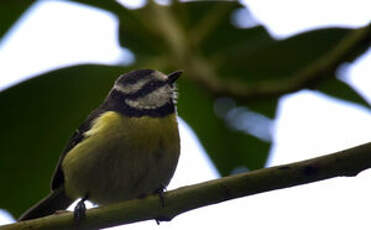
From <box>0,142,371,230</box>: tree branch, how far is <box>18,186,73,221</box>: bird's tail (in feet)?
5.01

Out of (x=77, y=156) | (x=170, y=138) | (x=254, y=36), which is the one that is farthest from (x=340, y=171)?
(x=254, y=36)

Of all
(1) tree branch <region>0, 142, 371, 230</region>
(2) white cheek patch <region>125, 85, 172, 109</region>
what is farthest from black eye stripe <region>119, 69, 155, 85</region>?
(1) tree branch <region>0, 142, 371, 230</region>

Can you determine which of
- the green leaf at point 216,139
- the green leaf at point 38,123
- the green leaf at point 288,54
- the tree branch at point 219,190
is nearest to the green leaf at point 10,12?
the green leaf at point 38,123

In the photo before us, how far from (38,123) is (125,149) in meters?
0.62

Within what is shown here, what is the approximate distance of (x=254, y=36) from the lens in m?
4.87

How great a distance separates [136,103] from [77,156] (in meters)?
0.58

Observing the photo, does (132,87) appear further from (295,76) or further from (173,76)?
(295,76)

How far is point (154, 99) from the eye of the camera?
15.0 ft

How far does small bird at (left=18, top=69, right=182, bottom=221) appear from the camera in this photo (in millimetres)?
4094

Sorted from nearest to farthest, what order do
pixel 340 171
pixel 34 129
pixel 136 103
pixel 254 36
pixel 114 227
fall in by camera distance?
pixel 340 171 → pixel 114 227 → pixel 34 129 → pixel 136 103 → pixel 254 36

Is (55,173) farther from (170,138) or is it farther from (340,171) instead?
(340,171)

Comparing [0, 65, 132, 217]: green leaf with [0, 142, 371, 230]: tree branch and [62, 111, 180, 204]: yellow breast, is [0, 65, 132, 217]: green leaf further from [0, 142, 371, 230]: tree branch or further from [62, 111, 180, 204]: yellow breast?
[0, 142, 371, 230]: tree branch

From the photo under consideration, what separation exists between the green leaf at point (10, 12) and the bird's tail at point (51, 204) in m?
1.16

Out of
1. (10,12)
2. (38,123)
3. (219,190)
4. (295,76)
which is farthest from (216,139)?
(219,190)
